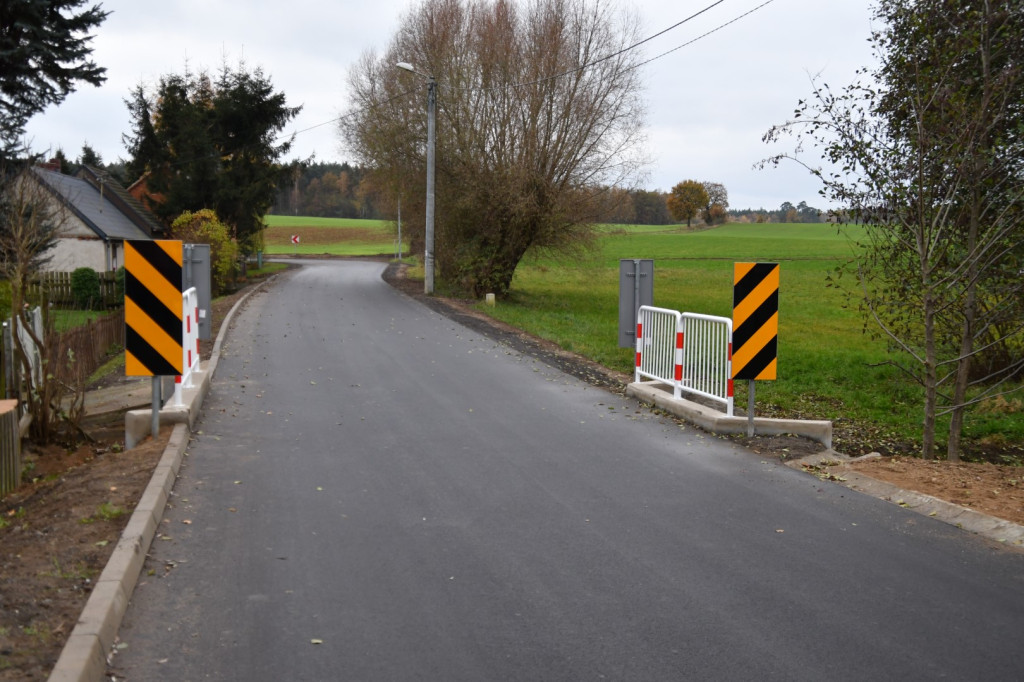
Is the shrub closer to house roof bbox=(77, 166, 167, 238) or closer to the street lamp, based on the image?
the street lamp

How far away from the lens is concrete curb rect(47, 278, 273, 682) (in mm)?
3695

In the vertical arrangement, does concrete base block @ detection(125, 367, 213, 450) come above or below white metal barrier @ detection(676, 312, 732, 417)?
below

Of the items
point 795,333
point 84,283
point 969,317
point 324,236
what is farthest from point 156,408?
point 324,236

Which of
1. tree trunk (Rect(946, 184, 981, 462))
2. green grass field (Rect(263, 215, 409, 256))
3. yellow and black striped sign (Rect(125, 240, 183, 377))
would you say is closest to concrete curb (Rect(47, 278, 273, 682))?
yellow and black striped sign (Rect(125, 240, 183, 377))

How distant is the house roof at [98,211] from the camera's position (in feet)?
131

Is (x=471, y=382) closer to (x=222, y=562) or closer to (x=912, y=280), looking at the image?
(x=912, y=280)

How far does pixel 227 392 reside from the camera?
11.1 meters

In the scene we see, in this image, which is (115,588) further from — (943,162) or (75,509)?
(943,162)

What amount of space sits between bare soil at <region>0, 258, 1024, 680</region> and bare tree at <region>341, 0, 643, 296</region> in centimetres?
1972

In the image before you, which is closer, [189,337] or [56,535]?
[56,535]

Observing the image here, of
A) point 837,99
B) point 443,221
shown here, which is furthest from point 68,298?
point 837,99

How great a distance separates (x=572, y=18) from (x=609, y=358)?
58.8ft

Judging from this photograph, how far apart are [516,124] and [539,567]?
26.6m

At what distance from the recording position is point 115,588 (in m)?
4.45
